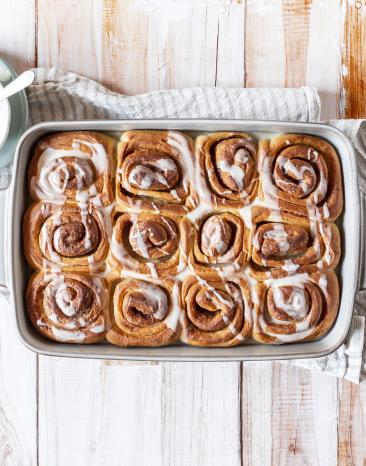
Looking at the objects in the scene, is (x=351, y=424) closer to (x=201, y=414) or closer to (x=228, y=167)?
(x=201, y=414)

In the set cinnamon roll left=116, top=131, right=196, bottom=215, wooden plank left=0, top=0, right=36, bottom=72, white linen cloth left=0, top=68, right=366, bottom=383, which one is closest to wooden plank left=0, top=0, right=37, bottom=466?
wooden plank left=0, top=0, right=36, bottom=72

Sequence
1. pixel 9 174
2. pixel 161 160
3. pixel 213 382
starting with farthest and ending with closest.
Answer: pixel 213 382 → pixel 9 174 → pixel 161 160

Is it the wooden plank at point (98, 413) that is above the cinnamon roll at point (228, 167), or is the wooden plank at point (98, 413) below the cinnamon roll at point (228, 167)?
below

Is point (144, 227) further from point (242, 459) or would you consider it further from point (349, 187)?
point (242, 459)

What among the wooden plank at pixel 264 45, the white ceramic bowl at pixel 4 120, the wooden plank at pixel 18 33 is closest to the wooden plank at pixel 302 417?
the wooden plank at pixel 264 45

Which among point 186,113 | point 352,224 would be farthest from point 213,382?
point 186,113

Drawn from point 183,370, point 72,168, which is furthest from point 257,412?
point 72,168

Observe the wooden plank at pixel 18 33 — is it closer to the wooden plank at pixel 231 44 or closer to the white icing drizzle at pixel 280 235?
the wooden plank at pixel 231 44
